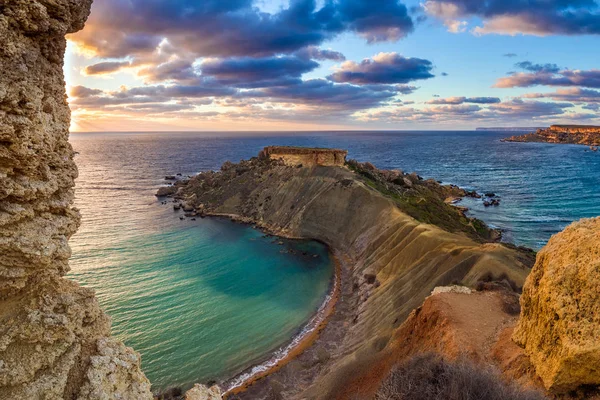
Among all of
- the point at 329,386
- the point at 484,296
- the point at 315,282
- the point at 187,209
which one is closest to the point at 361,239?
the point at 315,282

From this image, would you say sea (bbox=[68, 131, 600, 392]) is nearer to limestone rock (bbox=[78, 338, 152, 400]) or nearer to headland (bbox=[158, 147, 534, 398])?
headland (bbox=[158, 147, 534, 398])

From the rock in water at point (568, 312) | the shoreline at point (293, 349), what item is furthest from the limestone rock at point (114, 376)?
the shoreline at point (293, 349)

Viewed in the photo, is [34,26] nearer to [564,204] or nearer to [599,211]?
[599,211]

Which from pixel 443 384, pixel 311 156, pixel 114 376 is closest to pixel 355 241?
pixel 311 156

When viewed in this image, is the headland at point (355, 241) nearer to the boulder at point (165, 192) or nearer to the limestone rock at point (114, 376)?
the boulder at point (165, 192)

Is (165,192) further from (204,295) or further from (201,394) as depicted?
(201,394)
